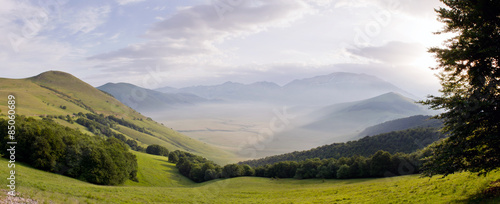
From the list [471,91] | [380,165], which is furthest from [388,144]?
[471,91]

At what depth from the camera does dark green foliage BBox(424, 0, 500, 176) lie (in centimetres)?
1550

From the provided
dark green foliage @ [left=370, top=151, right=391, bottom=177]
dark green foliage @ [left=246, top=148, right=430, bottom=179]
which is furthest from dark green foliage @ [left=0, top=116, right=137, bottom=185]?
dark green foliage @ [left=370, top=151, right=391, bottom=177]

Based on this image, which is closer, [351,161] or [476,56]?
[476,56]

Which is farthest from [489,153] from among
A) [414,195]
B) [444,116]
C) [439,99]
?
[414,195]

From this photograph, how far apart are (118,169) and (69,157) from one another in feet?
31.4

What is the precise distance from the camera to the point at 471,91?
16.7 m

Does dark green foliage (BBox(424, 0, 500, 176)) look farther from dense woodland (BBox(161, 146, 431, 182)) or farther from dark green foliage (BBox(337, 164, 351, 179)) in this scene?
dark green foliage (BBox(337, 164, 351, 179))

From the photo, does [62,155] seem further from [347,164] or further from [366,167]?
[366,167]

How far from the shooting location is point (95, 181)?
4581 cm

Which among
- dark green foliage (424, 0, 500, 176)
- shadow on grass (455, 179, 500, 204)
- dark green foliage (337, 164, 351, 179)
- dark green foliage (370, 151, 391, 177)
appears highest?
dark green foliage (424, 0, 500, 176)

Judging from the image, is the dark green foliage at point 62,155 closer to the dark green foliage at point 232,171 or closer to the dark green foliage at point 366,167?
the dark green foliage at point 232,171

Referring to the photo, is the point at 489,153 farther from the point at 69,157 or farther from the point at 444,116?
the point at 69,157

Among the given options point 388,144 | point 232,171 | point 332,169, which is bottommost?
point 232,171

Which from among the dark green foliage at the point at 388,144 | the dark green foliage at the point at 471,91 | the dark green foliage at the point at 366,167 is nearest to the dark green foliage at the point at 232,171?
the dark green foliage at the point at 366,167
